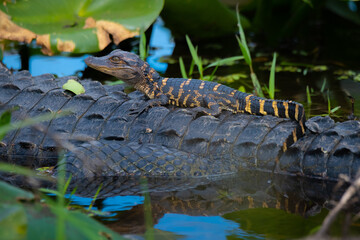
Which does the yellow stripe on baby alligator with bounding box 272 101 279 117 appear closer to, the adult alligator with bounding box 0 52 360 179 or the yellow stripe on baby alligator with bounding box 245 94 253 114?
the adult alligator with bounding box 0 52 360 179

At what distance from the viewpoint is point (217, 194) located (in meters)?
3.32

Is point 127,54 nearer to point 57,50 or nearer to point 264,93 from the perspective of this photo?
point 57,50

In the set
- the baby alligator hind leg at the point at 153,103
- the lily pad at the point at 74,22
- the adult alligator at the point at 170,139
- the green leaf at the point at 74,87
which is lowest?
the adult alligator at the point at 170,139

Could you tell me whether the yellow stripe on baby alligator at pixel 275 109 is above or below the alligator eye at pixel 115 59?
below

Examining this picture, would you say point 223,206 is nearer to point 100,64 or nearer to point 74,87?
point 74,87

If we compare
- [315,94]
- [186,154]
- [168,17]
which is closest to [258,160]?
[186,154]

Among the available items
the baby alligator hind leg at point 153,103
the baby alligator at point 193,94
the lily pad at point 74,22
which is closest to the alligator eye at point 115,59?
the baby alligator at point 193,94

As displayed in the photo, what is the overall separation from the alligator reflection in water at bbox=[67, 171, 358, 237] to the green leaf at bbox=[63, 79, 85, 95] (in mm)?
1011

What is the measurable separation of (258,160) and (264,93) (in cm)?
194

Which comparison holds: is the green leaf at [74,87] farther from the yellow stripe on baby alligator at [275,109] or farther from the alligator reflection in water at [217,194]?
the yellow stripe on baby alligator at [275,109]

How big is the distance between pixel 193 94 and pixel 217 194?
1227mm

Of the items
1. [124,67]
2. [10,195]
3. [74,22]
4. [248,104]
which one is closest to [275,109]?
[248,104]

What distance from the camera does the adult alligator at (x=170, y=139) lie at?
348cm

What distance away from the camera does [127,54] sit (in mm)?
4633
